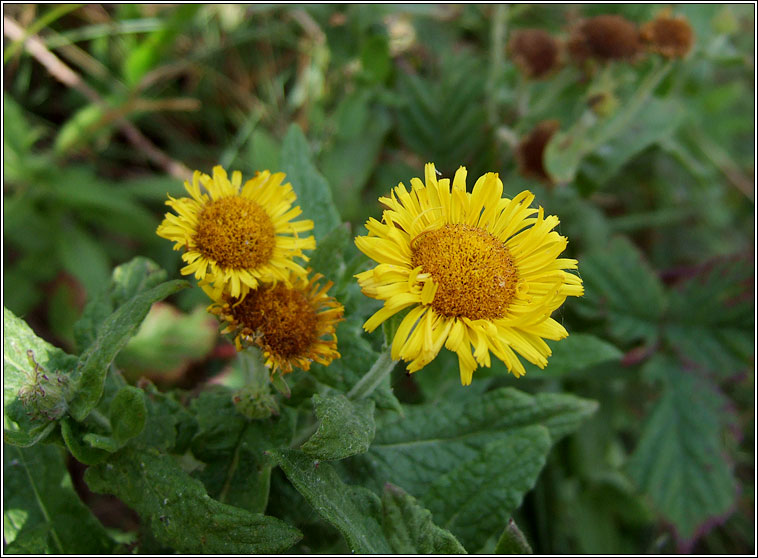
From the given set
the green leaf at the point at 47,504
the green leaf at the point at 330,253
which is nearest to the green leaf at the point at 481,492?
the green leaf at the point at 330,253

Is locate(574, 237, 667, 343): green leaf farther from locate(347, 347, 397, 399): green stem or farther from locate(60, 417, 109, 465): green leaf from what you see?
locate(60, 417, 109, 465): green leaf

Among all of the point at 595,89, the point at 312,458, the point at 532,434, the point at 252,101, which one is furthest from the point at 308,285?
the point at 252,101

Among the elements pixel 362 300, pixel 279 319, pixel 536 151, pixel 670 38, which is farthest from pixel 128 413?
pixel 670 38

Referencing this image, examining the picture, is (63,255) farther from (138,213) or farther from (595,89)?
(595,89)

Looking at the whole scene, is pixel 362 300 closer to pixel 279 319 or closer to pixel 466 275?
pixel 279 319

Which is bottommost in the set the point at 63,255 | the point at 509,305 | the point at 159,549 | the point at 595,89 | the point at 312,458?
the point at 159,549

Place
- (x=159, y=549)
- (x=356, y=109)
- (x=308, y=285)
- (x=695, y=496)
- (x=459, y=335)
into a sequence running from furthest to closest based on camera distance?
1. (x=356, y=109)
2. (x=695, y=496)
3. (x=159, y=549)
4. (x=308, y=285)
5. (x=459, y=335)
